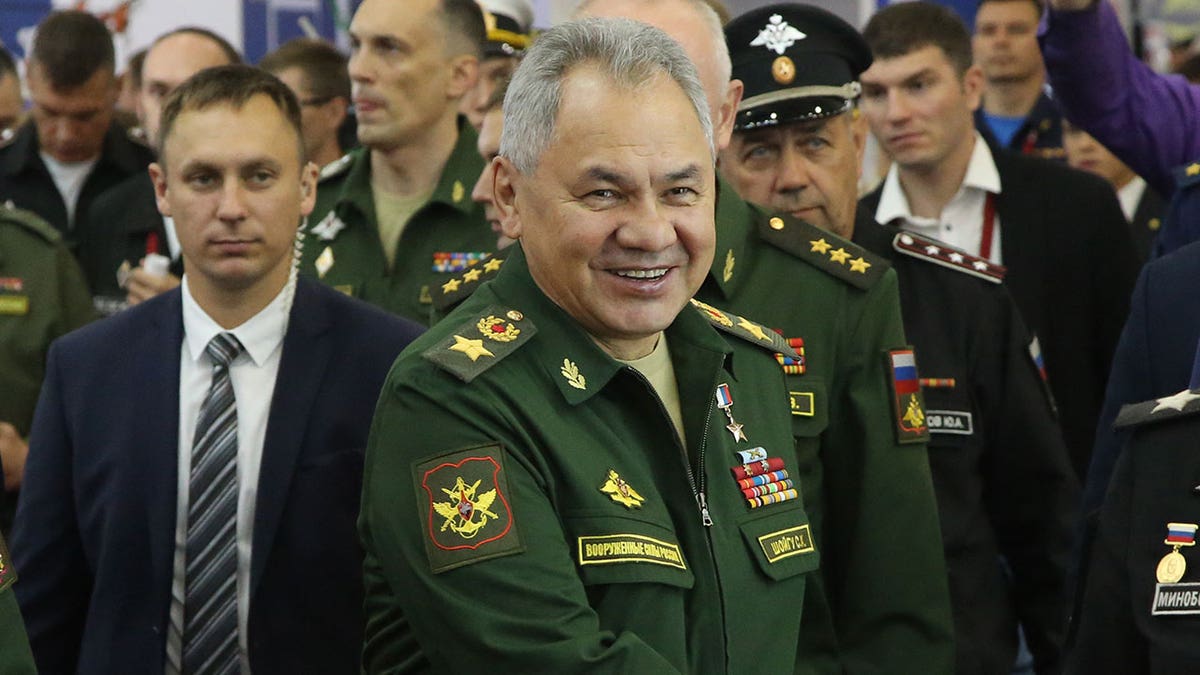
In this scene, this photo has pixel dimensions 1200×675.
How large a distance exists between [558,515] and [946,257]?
2063 millimetres

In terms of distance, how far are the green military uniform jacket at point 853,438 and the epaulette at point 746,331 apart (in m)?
0.33

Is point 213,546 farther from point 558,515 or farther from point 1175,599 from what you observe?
point 1175,599

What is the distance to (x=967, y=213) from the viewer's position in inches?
221

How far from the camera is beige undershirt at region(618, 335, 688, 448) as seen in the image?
273 centimetres

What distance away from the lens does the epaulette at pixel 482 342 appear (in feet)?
8.19

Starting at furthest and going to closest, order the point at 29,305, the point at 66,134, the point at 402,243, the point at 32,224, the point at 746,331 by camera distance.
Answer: the point at 66,134 → the point at 32,224 → the point at 29,305 → the point at 402,243 → the point at 746,331

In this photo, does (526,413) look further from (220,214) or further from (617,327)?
(220,214)

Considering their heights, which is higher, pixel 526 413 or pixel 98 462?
pixel 526 413

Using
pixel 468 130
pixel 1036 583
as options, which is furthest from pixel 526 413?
pixel 468 130

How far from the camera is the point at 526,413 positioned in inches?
98.7

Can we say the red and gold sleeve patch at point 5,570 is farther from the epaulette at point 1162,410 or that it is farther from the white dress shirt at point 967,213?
the white dress shirt at point 967,213

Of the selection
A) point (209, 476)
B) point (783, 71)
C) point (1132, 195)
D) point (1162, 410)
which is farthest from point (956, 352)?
point (1132, 195)

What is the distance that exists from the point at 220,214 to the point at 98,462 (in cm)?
58

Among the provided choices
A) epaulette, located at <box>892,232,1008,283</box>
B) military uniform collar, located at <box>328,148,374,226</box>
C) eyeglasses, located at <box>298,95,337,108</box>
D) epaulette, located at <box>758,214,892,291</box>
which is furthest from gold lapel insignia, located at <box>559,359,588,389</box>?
eyeglasses, located at <box>298,95,337,108</box>
